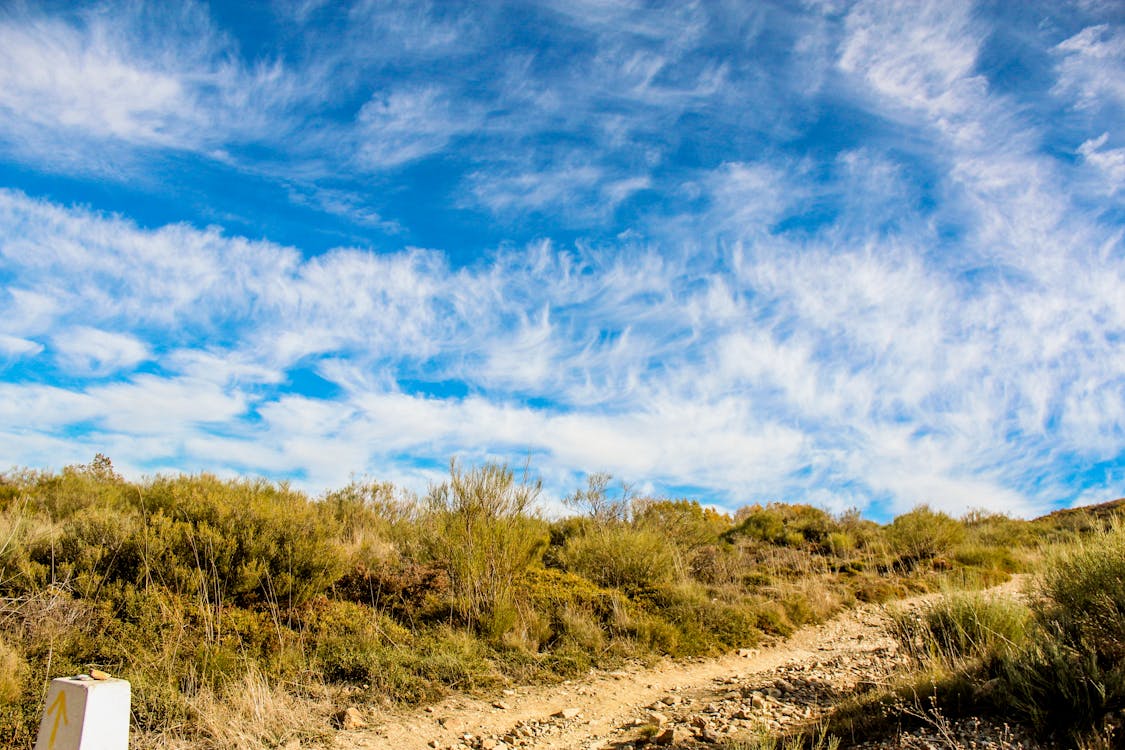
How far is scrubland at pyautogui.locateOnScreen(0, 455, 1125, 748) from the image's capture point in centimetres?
585

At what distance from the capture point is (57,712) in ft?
9.21

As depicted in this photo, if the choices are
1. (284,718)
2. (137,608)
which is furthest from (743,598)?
(137,608)

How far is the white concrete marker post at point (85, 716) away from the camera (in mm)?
2707

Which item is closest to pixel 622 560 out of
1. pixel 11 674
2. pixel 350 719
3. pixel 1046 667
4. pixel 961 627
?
pixel 961 627

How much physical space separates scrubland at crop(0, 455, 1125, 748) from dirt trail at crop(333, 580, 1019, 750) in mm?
425

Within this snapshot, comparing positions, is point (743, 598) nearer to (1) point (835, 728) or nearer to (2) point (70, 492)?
(1) point (835, 728)

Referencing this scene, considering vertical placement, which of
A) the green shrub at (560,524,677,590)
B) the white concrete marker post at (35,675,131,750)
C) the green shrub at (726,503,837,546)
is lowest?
the white concrete marker post at (35,675,131,750)

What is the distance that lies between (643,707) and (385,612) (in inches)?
161

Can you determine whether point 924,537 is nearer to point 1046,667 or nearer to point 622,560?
point 622,560

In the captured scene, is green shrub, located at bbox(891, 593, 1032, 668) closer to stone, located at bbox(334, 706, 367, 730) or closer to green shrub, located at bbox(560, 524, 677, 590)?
green shrub, located at bbox(560, 524, 677, 590)

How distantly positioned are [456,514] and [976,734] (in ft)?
25.2

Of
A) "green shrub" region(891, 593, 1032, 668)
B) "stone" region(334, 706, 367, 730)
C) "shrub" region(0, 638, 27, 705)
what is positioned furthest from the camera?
"green shrub" region(891, 593, 1032, 668)

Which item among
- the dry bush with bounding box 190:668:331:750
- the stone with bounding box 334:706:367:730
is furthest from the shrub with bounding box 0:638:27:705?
the stone with bounding box 334:706:367:730

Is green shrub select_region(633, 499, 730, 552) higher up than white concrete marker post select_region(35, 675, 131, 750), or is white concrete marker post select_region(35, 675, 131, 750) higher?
green shrub select_region(633, 499, 730, 552)
